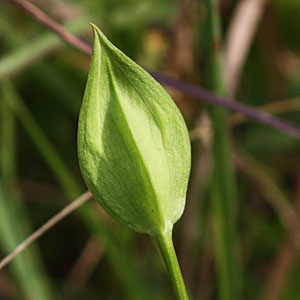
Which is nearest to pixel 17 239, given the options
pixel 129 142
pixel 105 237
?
pixel 105 237

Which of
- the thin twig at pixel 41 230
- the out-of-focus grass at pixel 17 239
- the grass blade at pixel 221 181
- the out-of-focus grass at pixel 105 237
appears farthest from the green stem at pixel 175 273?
the out-of-focus grass at pixel 17 239

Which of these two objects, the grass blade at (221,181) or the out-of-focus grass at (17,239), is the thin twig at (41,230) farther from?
the out-of-focus grass at (17,239)

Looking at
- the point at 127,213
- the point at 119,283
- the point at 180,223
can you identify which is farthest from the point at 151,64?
the point at 127,213

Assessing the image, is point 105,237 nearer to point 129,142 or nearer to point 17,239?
point 17,239

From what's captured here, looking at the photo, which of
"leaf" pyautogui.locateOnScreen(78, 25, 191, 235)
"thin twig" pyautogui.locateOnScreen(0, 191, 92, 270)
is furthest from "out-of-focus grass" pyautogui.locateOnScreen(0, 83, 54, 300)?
"leaf" pyautogui.locateOnScreen(78, 25, 191, 235)

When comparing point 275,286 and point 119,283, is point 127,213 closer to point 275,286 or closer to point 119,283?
point 275,286

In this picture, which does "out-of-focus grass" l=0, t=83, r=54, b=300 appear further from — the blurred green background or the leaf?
the leaf
